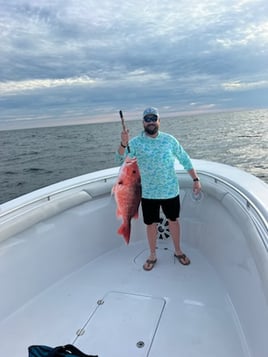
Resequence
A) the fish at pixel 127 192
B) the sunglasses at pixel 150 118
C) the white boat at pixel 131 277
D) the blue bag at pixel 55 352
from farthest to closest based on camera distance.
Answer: the sunglasses at pixel 150 118
the fish at pixel 127 192
the white boat at pixel 131 277
the blue bag at pixel 55 352

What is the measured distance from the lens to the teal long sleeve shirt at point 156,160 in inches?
99.9

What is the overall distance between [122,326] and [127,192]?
0.99 metres

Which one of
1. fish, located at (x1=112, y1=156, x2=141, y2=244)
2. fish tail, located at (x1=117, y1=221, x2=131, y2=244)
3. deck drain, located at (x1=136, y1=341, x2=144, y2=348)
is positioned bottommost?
deck drain, located at (x1=136, y1=341, x2=144, y2=348)

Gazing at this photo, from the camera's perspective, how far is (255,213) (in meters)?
2.05

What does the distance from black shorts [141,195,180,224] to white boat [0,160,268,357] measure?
0.43 m

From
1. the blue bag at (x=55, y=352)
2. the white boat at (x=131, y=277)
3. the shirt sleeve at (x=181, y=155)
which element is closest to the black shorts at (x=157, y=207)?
the shirt sleeve at (x=181, y=155)

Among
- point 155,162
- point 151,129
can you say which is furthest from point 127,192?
point 151,129

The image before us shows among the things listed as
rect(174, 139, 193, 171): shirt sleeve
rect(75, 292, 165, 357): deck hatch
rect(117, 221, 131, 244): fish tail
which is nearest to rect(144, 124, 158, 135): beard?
rect(174, 139, 193, 171): shirt sleeve

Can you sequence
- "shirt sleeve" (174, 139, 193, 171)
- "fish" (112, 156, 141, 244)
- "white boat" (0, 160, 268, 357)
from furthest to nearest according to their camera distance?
"shirt sleeve" (174, 139, 193, 171), "fish" (112, 156, 141, 244), "white boat" (0, 160, 268, 357)

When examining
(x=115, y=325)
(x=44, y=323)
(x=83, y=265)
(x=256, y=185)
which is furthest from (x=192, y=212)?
(x=44, y=323)

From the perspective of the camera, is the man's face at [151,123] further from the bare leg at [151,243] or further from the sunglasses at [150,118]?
the bare leg at [151,243]

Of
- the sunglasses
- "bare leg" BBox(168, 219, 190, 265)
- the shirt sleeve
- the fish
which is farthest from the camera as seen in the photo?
"bare leg" BBox(168, 219, 190, 265)

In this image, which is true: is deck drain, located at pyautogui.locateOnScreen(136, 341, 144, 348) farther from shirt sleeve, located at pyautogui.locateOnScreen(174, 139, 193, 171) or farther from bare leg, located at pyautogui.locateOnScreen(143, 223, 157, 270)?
shirt sleeve, located at pyautogui.locateOnScreen(174, 139, 193, 171)

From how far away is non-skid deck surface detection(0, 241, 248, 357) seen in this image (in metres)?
1.92
